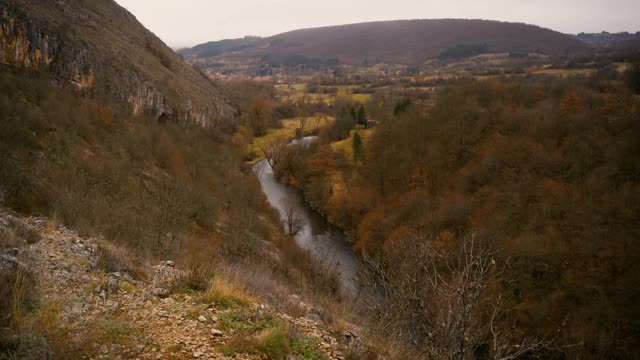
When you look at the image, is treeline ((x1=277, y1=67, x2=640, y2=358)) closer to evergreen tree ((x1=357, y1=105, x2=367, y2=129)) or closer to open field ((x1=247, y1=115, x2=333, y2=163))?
open field ((x1=247, y1=115, x2=333, y2=163))

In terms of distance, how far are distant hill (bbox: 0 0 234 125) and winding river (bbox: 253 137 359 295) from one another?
13724 millimetres

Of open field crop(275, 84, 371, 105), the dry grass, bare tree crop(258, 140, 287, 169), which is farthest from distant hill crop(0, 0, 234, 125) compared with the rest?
open field crop(275, 84, 371, 105)

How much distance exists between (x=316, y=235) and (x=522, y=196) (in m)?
15.4

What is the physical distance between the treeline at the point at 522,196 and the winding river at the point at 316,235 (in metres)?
1.14

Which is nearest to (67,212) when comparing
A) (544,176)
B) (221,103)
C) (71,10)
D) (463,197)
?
(463,197)

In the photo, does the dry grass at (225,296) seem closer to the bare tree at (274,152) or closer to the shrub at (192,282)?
the shrub at (192,282)

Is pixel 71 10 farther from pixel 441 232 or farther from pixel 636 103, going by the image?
pixel 636 103

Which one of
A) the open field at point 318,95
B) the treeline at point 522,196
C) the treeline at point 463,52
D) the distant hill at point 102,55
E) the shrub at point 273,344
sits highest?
the treeline at point 463,52

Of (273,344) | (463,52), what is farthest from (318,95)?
(273,344)

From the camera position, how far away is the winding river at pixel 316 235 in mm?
23750

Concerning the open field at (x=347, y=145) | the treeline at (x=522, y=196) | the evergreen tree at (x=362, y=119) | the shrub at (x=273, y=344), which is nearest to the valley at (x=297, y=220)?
the shrub at (x=273, y=344)

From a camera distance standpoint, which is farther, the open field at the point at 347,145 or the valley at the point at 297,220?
the open field at the point at 347,145

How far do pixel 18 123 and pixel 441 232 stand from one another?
76.4ft

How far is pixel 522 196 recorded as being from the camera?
23.3 metres
